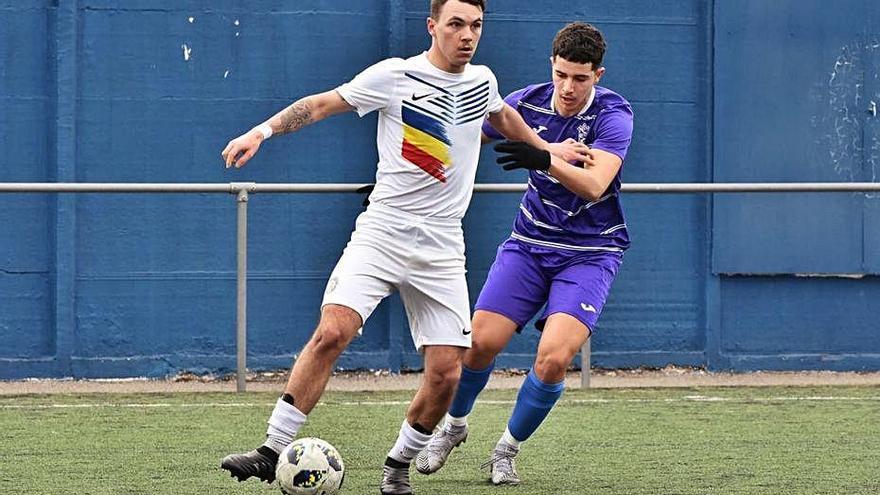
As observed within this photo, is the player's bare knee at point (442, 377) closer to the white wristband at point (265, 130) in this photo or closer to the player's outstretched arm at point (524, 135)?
the player's outstretched arm at point (524, 135)

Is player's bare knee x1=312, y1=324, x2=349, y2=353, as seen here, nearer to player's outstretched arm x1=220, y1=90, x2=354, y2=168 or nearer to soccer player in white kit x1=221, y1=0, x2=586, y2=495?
soccer player in white kit x1=221, y1=0, x2=586, y2=495

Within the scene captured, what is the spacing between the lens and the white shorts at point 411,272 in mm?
6707

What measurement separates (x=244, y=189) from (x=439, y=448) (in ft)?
13.0

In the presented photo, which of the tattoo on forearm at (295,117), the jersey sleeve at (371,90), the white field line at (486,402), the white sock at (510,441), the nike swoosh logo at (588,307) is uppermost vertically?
the jersey sleeve at (371,90)

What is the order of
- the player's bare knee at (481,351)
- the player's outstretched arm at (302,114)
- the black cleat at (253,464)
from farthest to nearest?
1. the player's bare knee at (481,351)
2. the player's outstretched arm at (302,114)
3. the black cleat at (253,464)

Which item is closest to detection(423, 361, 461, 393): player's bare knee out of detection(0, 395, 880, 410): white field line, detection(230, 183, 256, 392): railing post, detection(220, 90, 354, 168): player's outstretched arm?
detection(220, 90, 354, 168): player's outstretched arm

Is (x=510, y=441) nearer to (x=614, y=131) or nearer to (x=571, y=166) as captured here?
(x=571, y=166)

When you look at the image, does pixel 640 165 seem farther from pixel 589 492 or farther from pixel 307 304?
pixel 589 492

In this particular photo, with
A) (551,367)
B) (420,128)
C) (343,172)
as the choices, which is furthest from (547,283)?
(343,172)

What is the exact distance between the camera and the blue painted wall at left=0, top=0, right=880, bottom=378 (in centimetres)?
1188

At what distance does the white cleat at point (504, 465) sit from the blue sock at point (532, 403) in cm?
8

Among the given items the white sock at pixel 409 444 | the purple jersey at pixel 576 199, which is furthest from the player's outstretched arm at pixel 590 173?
the white sock at pixel 409 444

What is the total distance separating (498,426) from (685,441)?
1.22 metres

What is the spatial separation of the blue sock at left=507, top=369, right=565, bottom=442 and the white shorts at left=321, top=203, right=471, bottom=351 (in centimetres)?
66
